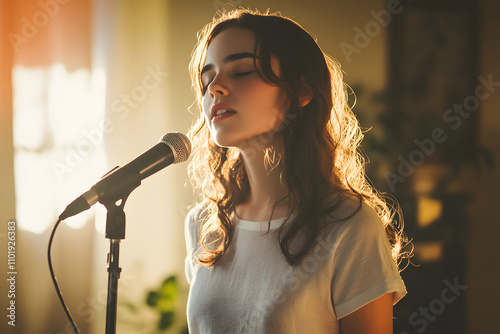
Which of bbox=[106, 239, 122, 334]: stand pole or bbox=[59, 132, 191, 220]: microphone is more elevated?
bbox=[59, 132, 191, 220]: microphone

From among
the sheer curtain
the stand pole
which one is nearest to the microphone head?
the stand pole

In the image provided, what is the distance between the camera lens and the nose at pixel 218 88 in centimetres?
108

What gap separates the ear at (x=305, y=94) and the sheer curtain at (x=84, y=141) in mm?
1367

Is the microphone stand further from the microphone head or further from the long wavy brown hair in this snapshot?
the long wavy brown hair

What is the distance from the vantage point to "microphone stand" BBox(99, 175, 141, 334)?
848 mm

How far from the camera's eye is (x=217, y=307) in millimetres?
1066

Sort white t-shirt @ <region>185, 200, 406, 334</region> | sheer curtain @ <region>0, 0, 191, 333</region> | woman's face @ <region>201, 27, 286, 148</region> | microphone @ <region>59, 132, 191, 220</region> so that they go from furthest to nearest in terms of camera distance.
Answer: sheer curtain @ <region>0, 0, 191, 333</region>, woman's face @ <region>201, 27, 286, 148</region>, white t-shirt @ <region>185, 200, 406, 334</region>, microphone @ <region>59, 132, 191, 220</region>

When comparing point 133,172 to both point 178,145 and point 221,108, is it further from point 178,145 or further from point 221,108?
point 221,108

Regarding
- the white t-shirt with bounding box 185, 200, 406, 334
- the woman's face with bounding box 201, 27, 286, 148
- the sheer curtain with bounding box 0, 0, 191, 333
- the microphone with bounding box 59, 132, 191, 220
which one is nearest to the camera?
the microphone with bounding box 59, 132, 191, 220

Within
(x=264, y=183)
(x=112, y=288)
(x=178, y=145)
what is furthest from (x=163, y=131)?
(x=112, y=288)

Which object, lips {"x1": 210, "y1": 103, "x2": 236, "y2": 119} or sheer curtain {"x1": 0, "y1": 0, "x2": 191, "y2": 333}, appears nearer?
lips {"x1": 210, "y1": 103, "x2": 236, "y2": 119}

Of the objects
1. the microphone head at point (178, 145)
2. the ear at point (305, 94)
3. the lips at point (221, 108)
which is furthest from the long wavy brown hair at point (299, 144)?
the microphone head at point (178, 145)

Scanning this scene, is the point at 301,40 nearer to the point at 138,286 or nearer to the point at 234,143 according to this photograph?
the point at 234,143

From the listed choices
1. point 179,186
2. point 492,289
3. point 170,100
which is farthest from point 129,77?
point 492,289
